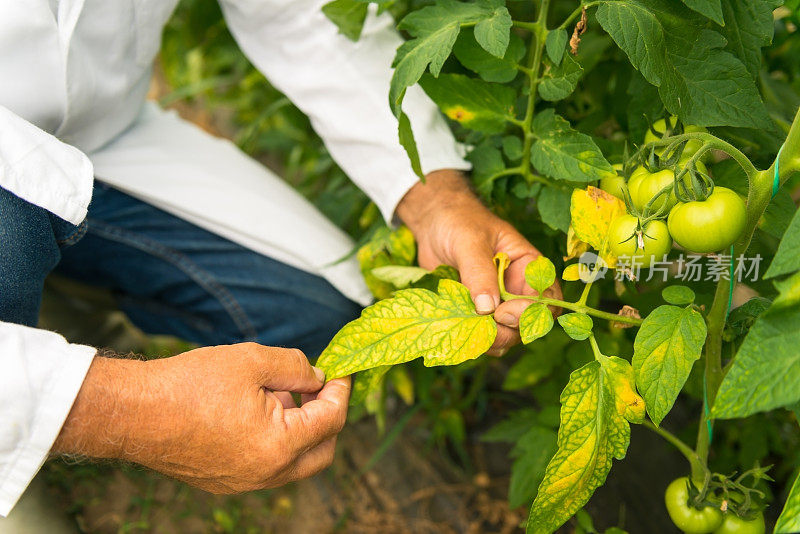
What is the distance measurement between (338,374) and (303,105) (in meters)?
0.56

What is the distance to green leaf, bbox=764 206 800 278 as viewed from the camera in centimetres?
53

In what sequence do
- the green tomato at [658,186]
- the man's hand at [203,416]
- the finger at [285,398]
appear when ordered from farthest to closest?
the finger at [285,398] < the man's hand at [203,416] < the green tomato at [658,186]

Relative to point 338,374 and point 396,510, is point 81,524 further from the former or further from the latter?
point 338,374

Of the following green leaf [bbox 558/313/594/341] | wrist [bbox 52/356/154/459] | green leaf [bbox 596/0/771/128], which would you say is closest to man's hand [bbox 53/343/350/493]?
wrist [bbox 52/356/154/459]

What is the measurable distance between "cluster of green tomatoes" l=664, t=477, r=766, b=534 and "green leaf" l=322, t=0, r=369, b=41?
0.72 meters

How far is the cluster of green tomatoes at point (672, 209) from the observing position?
1.92 feet

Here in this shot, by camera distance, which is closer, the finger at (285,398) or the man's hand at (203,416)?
the man's hand at (203,416)

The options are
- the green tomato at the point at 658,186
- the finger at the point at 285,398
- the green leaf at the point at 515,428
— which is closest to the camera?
the green tomato at the point at 658,186

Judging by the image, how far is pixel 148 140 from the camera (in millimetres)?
1241

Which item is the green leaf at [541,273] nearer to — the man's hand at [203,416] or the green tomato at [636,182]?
the green tomato at [636,182]

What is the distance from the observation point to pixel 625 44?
66cm

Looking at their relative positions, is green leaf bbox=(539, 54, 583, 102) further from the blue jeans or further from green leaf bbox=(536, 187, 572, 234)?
the blue jeans

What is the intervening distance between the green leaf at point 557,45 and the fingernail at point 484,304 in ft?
0.87

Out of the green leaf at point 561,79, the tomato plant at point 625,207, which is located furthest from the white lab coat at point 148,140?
the green leaf at point 561,79
